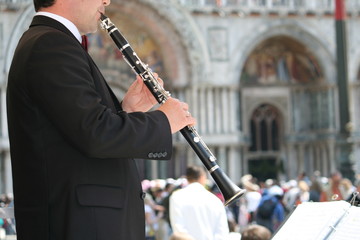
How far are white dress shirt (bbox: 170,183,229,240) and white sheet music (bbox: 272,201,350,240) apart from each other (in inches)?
103

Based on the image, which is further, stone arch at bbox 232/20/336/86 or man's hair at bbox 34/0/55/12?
stone arch at bbox 232/20/336/86

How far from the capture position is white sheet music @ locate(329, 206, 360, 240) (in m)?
2.74

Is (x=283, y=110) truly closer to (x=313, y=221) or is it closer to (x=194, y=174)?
(x=194, y=174)

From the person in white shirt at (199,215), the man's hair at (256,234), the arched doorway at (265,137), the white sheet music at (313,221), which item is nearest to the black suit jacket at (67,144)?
the white sheet music at (313,221)

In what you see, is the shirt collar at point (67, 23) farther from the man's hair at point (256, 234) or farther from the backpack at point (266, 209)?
the backpack at point (266, 209)

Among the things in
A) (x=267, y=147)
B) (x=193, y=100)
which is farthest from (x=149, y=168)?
(x=267, y=147)

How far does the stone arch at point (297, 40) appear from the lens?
22688mm

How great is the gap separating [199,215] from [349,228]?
3.19 m

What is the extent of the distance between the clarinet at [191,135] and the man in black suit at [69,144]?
0.94ft

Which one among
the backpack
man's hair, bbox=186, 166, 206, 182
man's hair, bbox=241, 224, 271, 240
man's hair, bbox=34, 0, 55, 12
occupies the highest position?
man's hair, bbox=34, 0, 55, 12

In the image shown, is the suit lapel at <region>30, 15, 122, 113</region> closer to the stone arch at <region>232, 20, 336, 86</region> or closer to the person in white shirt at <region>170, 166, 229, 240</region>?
the person in white shirt at <region>170, 166, 229, 240</region>

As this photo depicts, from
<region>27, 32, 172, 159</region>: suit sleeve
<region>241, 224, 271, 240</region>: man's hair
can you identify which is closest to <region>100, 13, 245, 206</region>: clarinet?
<region>27, 32, 172, 159</region>: suit sleeve

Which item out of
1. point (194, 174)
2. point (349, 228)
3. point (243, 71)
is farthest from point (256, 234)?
point (243, 71)

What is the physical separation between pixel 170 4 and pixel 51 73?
762 inches
